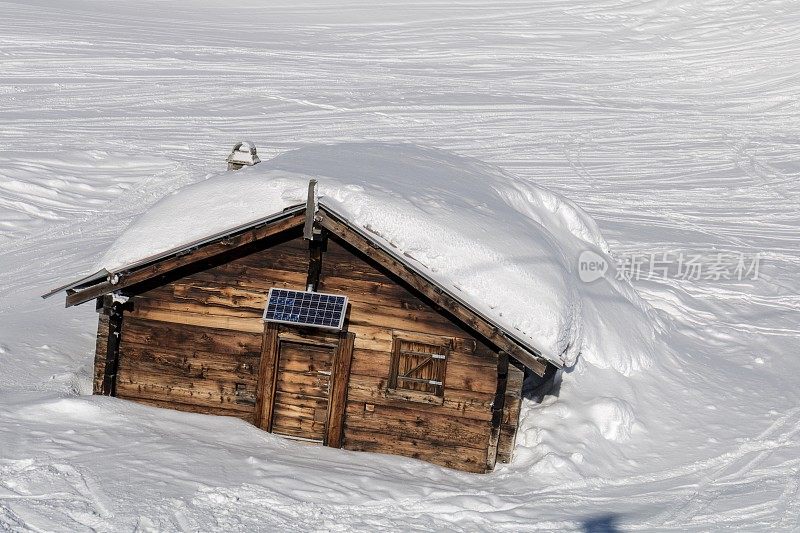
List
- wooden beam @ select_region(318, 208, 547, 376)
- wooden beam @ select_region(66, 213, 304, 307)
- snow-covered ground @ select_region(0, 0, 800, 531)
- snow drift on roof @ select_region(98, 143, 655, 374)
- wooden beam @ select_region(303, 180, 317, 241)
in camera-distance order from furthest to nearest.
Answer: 1. snow drift on roof @ select_region(98, 143, 655, 374)
2. wooden beam @ select_region(66, 213, 304, 307)
3. wooden beam @ select_region(318, 208, 547, 376)
4. wooden beam @ select_region(303, 180, 317, 241)
5. snow-covered ground @ select_region(0, 0, 800, 531)

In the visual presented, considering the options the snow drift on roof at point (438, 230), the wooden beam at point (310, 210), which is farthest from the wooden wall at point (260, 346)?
the wooden beam at point (310, 210)

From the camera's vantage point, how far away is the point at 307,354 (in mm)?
14016

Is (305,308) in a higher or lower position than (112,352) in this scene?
higher

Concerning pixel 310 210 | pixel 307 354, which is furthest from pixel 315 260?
pixel 307 354

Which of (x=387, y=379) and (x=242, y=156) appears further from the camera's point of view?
(x=242, y=156)

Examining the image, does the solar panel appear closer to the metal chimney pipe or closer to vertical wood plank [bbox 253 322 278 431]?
vertical wood plank [bbox 253 322 278 431]

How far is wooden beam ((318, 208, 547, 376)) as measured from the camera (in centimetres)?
1305

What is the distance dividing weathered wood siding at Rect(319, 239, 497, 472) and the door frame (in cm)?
11

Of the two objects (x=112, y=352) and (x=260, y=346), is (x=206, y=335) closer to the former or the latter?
(x=260, y=346)

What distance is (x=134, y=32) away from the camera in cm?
4666

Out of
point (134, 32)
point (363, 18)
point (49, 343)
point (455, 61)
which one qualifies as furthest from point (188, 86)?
point (49, 343)

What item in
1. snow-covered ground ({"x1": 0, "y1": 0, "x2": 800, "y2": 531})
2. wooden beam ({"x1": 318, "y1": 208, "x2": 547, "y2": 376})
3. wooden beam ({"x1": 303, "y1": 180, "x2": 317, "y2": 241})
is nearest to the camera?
snow-covered ground ({"x1": 0, "y1": 0, "x2": 800, "y2": 531})

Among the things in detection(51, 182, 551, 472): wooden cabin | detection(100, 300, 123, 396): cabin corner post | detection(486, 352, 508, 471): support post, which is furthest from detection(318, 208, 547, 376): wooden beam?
detection(100, 300, 123, 396): cabin corner post

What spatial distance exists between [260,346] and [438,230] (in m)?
2.89
